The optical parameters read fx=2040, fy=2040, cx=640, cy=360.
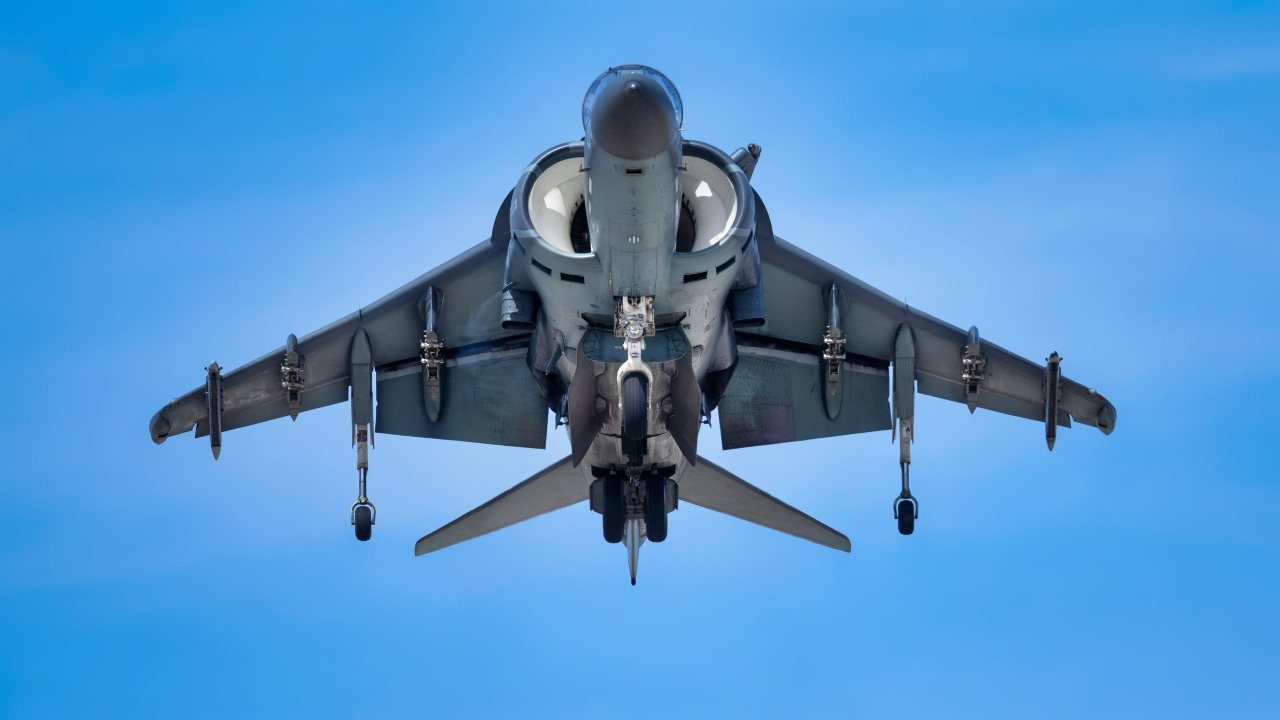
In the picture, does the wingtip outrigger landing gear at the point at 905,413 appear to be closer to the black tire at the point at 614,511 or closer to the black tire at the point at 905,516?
the black tire at the point at 905,516

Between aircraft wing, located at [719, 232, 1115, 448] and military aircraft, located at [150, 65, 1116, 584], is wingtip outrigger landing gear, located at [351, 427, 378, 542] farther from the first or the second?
aircraft wing, located at [719, 232, 1115, 448]

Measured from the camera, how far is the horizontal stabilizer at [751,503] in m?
24.8

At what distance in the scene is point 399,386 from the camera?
24891 millimetres

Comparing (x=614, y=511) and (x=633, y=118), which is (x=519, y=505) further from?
(x=633, y=118)

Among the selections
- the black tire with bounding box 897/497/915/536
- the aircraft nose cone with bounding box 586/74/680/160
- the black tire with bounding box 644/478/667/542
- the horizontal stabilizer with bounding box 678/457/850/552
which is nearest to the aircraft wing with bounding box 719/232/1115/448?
the horizontal stabilizer with bounding box 678/457/850/552

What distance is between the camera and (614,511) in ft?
75.8

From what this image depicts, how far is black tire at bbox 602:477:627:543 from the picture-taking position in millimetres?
23047

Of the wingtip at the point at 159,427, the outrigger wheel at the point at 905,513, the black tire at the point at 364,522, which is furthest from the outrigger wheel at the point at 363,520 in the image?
the outrigger wheel at the point at 905,513

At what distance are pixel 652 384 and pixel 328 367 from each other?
4872 millimetres

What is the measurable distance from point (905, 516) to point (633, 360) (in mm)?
5617

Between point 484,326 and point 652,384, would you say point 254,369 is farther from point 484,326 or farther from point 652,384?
point 652,384

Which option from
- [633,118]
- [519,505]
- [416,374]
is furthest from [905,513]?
[633,118]

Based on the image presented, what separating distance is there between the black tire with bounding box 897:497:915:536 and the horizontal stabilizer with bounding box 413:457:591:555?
3.79 m

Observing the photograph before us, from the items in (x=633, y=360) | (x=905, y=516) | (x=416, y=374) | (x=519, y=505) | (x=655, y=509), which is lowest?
(x=655, y=509)
